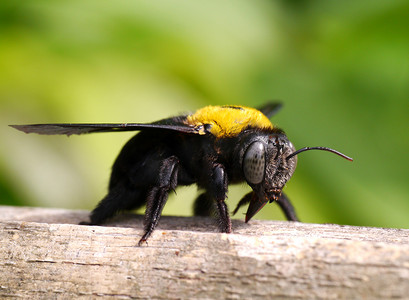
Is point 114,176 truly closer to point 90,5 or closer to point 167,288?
point 167,288

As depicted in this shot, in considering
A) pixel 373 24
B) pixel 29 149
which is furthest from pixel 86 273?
pixel 373 24

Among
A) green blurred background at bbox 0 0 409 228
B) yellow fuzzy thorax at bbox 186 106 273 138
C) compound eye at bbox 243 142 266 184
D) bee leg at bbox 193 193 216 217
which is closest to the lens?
compound eye at bbox 243 142 266 184

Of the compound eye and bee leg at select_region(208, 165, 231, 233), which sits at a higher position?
the compound eye

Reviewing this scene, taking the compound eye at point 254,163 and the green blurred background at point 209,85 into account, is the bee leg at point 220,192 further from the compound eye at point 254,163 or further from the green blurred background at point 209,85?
the green blurred background at point 209,85

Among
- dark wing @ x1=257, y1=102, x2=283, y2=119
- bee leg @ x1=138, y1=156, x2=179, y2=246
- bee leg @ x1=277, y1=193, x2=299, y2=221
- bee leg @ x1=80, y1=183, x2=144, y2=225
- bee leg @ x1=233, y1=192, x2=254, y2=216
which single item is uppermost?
dark wing @ x1=257, y1=102, x2=283, y2=119

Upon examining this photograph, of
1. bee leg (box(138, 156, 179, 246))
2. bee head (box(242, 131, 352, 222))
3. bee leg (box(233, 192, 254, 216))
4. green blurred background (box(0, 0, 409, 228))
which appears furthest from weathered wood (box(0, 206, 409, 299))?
green blurred background (box(0, 0, 409, 228))

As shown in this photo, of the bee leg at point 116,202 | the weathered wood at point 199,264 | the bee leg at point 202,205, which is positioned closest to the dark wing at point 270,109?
the bee leg at point 202,205

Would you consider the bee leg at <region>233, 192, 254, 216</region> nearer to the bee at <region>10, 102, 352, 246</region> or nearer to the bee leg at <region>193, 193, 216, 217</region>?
the bee at <region>10, 102, 352, 246</region>
